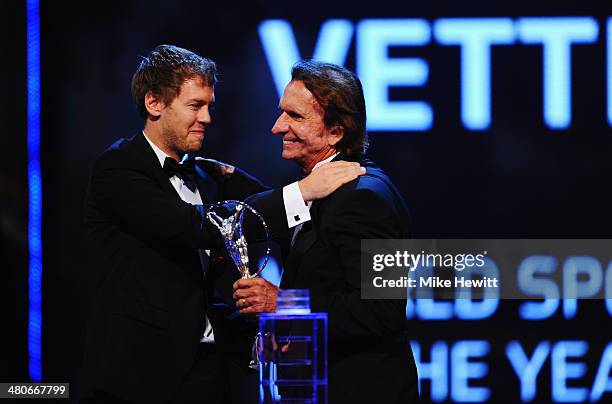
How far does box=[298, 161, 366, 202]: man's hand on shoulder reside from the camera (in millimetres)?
2793

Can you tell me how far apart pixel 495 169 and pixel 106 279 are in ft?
7.25

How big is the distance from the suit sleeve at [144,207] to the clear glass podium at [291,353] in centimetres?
54

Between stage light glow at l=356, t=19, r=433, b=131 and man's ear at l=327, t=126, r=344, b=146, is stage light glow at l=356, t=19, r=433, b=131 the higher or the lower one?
the higher one

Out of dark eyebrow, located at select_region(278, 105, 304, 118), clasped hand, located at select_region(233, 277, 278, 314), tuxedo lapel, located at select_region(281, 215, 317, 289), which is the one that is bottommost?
clasped hand, located at select_region(233, 277, 278, 314)

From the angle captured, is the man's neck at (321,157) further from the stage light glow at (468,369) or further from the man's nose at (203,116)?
the stage light glow at (468,369)

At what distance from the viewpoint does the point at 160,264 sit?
295 centimetres

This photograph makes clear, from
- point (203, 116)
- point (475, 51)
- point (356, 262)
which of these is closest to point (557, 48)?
point (475, 51)

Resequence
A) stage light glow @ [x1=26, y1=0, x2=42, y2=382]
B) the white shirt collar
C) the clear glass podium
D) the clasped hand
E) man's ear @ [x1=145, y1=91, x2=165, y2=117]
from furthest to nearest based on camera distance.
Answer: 1. stage light glow @ [x1=26, y1=0, x2=42, y2=382]
2. man's ear @ [x1=145, y1=91, x2=165, y2=117]
3. the white shirt collar
4. the clasped hand
5. the clear glass podium

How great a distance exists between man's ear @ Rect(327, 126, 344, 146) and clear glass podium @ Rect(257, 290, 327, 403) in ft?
2.75

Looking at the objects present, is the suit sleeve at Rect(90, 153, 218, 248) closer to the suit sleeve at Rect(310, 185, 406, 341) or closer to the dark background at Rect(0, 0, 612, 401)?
the suit sleeve at Rect(310, 185, 406, 341)

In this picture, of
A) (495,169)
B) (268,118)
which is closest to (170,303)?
(268,118)

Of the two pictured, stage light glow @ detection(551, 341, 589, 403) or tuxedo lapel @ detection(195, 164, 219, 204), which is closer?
tuxedo lapel @ detection(195, 164, 219, 204)

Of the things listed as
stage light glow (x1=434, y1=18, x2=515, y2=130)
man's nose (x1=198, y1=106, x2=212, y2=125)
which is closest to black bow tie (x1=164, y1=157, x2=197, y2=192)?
man's nose (x1=198, y1=106, x2=212, y2=125)

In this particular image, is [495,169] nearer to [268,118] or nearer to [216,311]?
[268,118]
